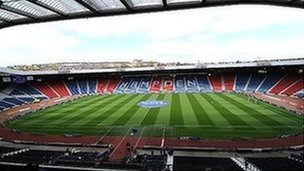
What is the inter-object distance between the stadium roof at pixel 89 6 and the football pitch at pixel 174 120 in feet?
43.4

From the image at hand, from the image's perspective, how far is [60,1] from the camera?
69.6 feet

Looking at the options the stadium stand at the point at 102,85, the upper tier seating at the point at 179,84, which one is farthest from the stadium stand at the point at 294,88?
the stadium stand at the point at 102,85

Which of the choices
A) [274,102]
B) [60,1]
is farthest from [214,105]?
[60,1]

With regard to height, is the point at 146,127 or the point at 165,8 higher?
the point at 165,8

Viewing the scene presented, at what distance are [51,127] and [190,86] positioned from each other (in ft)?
136

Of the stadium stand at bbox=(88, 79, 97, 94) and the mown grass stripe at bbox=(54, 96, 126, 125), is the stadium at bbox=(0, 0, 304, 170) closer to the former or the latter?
the mown grass stripe at bbox=(54, 96, 126, 125)

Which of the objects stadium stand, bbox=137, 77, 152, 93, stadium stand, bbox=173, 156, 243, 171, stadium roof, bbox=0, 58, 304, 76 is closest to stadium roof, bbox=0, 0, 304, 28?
stadium stand, bbox=173, 156, 243, 171

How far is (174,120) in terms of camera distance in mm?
37188

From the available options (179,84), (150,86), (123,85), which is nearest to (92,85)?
(123,85)

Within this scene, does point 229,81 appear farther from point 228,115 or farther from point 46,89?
point 46,89

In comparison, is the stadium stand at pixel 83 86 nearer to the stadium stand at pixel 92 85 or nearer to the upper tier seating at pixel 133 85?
the stadium stand at pixel 92 85

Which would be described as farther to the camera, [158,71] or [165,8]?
[158,71]

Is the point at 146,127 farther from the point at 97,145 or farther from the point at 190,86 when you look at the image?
the point at 190,86

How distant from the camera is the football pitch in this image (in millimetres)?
31531
